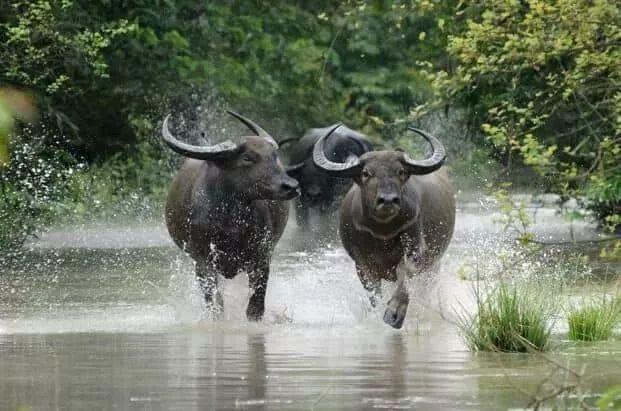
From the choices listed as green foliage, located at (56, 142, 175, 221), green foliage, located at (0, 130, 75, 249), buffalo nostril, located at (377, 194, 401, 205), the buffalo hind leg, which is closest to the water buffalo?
green foliage, located at (56, 142, 175, 221)

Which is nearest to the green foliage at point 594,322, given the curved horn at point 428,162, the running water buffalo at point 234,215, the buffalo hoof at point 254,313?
the curved horn at point 428,162

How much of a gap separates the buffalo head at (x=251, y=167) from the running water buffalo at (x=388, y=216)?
18.6 inches

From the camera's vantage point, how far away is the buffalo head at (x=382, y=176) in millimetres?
12797

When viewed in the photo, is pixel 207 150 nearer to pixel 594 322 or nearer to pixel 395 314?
pixel 395 314

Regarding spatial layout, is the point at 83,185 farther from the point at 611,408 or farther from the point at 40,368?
the point at 611,408

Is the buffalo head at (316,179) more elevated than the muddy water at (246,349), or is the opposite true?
the muddy water at (246,349)

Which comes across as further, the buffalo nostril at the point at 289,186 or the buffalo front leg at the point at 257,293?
the buffalo front leg at the point at 257,293

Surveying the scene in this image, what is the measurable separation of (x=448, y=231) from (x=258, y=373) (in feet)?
18.4

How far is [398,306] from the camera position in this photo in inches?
481

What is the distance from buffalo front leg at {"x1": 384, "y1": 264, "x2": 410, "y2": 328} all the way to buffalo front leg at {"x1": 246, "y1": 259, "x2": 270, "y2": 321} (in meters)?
1.39

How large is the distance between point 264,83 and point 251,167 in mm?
17015

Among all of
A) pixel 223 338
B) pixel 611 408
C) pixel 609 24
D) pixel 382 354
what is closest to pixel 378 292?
pixel 223 338

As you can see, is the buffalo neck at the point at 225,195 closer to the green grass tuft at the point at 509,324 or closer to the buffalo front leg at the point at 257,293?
the buffalo front leg at the point at 257,293

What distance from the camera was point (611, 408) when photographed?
7.91 m
